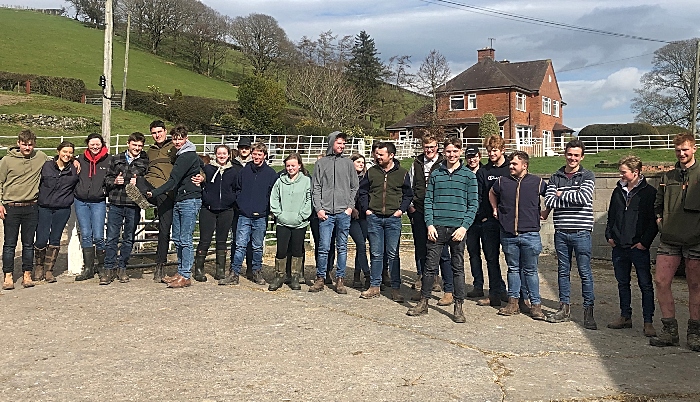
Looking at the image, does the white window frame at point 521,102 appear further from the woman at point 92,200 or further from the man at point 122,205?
the woman at point 92,200

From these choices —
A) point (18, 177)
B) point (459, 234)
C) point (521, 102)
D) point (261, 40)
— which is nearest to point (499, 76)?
point (521, 102)

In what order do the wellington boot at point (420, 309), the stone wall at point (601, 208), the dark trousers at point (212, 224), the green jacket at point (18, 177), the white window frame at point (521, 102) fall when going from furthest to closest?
the white window frame at point (521, 102) < the stone wall at point (601, 208) < the dark trousers at point (212, 224) < the green jacket at point (18, 177) < the wellington boot at point (420, 309)

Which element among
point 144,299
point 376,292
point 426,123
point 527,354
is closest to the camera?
point 527,354

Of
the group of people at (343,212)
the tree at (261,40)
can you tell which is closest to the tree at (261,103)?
the tree at (261,40)

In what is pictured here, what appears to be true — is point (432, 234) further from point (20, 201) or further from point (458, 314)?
point (20, 201)

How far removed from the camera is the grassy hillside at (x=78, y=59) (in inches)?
1893

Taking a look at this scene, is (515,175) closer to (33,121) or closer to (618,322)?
(618,322)

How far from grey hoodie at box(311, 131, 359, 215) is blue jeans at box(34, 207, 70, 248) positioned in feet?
10.8

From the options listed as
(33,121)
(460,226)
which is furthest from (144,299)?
(33,121)

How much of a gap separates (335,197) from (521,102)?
134 feet

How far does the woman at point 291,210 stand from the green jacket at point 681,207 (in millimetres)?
4050

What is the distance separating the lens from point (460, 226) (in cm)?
652

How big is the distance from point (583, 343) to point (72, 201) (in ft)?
20.7

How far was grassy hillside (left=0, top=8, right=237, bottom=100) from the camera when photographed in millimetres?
48094
